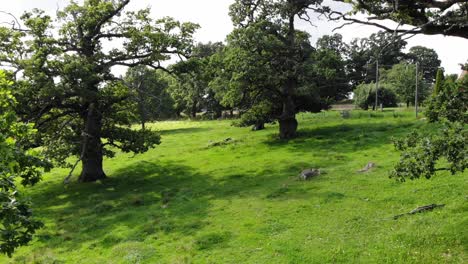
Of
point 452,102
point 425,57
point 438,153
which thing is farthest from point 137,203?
point 425,57

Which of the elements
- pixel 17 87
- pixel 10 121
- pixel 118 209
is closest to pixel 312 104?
pixel 118 209

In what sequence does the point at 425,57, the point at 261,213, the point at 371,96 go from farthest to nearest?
1. the point at 425,57
2. the point at 371,96
3. the point at 261,213

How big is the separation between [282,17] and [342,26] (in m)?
29.6

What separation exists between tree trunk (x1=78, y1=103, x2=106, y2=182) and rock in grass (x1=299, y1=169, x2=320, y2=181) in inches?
587

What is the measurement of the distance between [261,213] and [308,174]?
Result: 659cm

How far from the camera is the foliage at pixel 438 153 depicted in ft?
40.3

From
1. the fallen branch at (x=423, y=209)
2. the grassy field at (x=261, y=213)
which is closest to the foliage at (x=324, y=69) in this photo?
the grassy field at (x=261, y=213)

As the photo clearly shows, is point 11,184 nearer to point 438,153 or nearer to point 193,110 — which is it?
point 438,153

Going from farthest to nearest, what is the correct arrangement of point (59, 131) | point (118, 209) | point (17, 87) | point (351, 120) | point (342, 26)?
point (351, 120)
point (59, 131)
point (17, 87)
point (118, 209)
point (342, 26)

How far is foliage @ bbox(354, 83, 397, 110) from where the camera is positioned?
72062 millimetres

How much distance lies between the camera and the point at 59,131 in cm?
2967

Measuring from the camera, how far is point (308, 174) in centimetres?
2600

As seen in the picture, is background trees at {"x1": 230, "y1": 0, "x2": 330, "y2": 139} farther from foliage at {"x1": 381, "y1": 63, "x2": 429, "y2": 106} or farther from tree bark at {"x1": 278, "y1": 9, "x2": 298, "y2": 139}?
foliage at {"x1": 381, "y1": 63, "x2": 429, "y2": 106}

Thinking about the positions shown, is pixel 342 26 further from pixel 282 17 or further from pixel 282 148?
pixel 282 17
